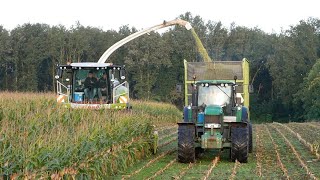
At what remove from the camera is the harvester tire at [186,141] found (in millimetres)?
12742

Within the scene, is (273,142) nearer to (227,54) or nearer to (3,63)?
(3,63)

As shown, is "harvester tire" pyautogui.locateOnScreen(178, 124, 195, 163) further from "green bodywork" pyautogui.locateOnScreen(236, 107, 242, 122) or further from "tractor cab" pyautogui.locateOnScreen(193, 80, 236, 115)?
"green bodywork" pyautogui.locateOnScreen(236, 107, 242, 122)

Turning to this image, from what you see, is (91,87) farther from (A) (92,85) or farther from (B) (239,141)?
(B) (239,141)

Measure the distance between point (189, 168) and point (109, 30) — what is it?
47419 mm

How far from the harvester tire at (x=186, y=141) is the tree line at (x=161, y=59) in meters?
Result: 34.5

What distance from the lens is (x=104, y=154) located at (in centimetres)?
1076

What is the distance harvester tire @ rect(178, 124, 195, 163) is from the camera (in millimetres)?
12742

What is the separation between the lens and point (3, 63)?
50344 mm

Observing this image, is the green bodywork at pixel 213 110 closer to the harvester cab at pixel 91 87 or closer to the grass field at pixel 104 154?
the grass field at pixel 104 154

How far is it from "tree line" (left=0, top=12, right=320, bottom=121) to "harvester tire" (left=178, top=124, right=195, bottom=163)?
3445 centimetres

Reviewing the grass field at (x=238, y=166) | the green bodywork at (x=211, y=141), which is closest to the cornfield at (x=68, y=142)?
the grass field at (x=238, y=166)

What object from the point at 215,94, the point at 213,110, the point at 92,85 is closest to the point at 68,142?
the point at 213,110

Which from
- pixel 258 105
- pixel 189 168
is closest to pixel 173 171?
pixel 189 168

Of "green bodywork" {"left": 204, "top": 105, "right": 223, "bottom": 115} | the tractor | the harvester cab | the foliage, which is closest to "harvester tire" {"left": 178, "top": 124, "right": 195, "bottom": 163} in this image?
the tractor
